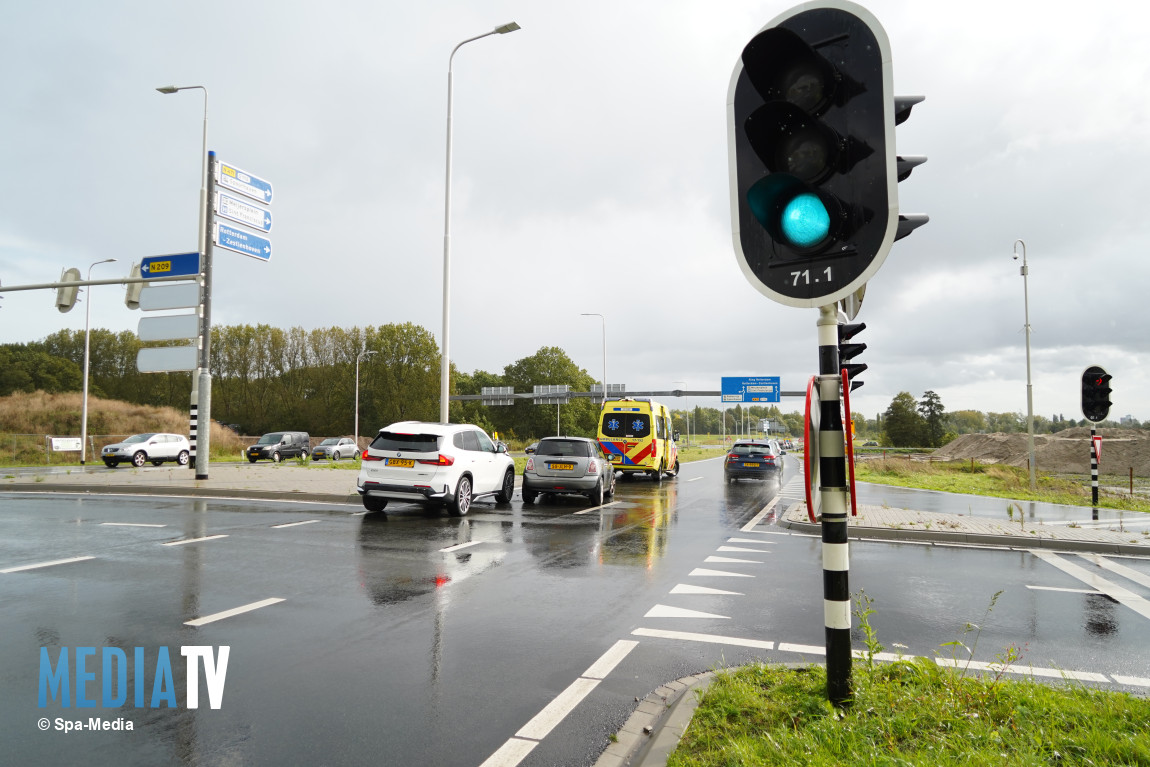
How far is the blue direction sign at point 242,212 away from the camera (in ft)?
71.7

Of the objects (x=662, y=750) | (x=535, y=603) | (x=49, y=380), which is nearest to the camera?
(x=662, y=750)

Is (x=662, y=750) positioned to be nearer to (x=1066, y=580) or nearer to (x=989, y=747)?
(x=989, y=747)

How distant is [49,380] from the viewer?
2697 inches

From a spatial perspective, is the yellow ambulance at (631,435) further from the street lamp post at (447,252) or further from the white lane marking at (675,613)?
the white lane marking at (675,613)

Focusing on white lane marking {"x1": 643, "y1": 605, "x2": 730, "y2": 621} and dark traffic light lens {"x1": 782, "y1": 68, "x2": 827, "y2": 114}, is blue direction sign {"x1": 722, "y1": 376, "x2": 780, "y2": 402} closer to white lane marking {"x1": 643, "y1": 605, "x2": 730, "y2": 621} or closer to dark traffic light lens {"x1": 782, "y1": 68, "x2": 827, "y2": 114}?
white lane marking {"x1": 643, "y1": 605, "x2": 730, "y2": 621}

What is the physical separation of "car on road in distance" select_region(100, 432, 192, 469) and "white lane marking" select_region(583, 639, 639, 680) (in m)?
30.5

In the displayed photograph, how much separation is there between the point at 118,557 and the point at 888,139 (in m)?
9.40

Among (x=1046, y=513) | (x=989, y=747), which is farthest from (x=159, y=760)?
(x=1046, y=513)

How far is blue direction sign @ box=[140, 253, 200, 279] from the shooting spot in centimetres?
2181

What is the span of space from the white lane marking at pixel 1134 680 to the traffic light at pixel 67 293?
2790 cm

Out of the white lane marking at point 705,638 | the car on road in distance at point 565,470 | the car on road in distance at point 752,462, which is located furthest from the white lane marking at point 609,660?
the car on road in distance at point 752,462

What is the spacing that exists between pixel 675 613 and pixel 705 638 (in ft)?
2.66

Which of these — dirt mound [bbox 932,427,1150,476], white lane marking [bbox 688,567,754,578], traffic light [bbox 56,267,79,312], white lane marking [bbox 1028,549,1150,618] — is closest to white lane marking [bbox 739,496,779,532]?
white lane marking [bbox 688,567,754,578]

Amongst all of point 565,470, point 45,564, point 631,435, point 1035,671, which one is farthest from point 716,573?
point 631,435
